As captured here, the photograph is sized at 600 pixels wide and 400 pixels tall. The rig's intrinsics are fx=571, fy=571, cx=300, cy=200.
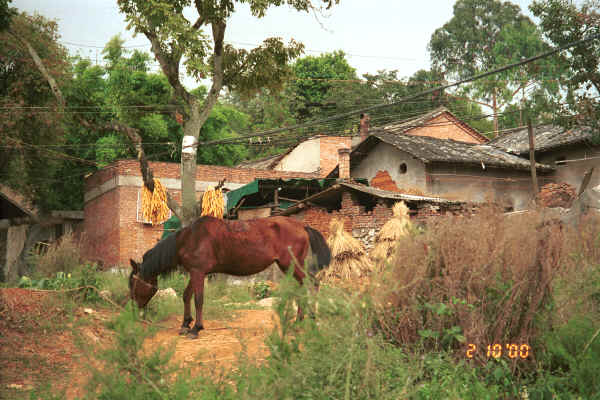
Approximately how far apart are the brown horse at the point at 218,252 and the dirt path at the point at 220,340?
340mm

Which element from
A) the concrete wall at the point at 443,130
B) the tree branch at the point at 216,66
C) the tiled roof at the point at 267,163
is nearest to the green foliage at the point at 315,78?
the tiled roof at the point at 267,163

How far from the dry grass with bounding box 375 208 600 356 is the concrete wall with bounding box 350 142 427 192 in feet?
59.8

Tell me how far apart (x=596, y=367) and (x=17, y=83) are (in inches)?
841

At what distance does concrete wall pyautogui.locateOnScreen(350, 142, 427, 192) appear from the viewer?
2376 centimetres

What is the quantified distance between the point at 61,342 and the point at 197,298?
1912 mm

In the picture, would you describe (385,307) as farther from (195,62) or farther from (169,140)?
(169,140)

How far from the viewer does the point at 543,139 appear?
2620 centimetres

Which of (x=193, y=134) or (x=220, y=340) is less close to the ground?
(x=193, y=134)

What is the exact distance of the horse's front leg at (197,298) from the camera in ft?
26.9

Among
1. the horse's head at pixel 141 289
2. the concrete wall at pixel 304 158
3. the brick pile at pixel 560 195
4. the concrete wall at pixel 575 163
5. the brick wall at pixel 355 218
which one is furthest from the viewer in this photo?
the concrete wall at pixel 304 158

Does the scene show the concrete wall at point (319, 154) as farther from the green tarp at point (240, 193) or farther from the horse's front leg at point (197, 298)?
the horse's front leg at point (197, 298)

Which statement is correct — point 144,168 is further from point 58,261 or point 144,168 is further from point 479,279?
point 479,279

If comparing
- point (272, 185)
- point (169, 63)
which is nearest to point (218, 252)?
point (272, 185)

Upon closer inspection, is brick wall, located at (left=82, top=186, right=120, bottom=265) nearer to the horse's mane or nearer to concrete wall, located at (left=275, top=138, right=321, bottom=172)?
concrete wall, located at (left=275, top=138, right=321, bottom=172)
